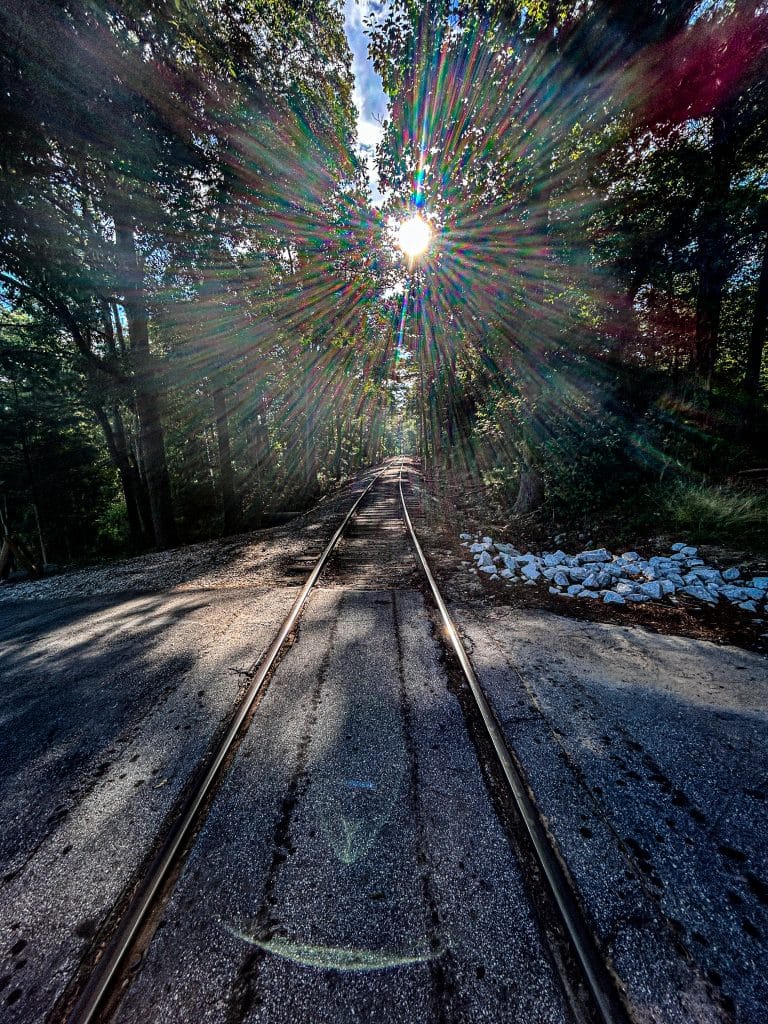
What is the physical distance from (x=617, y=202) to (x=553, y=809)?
32.2 feet

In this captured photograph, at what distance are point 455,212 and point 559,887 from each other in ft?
34.3

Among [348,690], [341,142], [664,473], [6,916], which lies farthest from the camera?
[341,142]

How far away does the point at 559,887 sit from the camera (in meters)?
1.60

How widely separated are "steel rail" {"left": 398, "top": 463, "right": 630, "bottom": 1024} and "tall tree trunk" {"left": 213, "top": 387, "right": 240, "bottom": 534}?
10207mm

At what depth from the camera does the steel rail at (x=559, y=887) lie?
126 centimetres

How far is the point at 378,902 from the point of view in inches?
62.3

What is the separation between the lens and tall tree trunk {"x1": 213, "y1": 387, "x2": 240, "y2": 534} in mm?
11107

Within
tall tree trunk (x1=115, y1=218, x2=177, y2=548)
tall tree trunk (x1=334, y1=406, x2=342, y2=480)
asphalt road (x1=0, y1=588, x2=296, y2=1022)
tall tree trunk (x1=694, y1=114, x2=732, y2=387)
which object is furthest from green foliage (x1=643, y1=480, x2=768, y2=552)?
tall tree trunk (x1=334, y1=406, x2=342, y2=480)

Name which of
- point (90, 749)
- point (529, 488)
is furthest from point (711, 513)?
point (90, 749)

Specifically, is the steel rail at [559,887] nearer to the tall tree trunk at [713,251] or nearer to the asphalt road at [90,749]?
the asphalt road at [90,749]

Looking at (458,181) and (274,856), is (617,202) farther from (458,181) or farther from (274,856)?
(274,856)

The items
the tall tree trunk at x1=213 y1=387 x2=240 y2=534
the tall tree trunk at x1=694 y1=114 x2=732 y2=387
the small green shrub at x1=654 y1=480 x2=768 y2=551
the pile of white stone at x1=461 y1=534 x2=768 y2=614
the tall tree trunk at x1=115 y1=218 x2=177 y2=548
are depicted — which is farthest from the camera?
the tall tree trunk at x1=213 y1=387 x2=240 y2=534

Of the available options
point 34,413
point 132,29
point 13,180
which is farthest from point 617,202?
point 34,413

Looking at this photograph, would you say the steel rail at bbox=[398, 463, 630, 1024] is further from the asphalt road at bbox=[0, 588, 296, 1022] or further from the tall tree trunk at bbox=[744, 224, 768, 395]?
the tall tree trunk at bbox=[744, 224, 768, 395]
